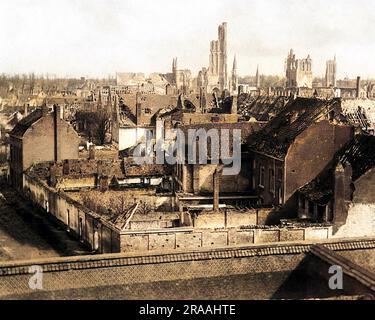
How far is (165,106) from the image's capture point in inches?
2682

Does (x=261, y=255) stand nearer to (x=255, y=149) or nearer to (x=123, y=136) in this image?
(x=255, y=149)

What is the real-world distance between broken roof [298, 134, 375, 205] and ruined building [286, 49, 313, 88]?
108024mm

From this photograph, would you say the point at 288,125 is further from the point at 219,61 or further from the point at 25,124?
the point at 219,61

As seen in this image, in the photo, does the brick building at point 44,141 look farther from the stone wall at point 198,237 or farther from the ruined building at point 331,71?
the ruined building at point 331,71

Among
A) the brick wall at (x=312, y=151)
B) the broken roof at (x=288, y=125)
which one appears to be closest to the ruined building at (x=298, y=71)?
the broken roof at (x=288, y=125)

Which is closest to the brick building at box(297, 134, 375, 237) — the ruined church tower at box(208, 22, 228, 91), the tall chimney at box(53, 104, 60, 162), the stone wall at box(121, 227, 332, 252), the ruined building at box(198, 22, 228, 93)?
the stone wall at box(121, 227, 332, 252)

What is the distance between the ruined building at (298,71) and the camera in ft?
466

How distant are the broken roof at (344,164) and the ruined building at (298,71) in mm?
108024

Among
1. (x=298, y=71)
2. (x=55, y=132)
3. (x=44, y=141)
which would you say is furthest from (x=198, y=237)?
A: (x=298, y=71)

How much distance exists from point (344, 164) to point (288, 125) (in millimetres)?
6127

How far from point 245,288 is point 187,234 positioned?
3847mm

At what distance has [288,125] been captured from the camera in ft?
121

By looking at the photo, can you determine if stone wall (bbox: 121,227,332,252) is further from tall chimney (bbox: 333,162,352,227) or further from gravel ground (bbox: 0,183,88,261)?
gravel ground (bbox: 0,183,88,261)
